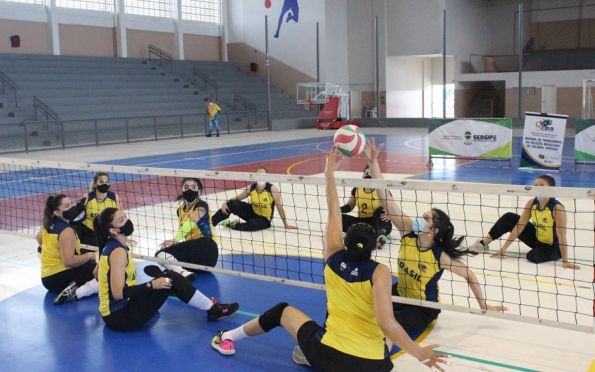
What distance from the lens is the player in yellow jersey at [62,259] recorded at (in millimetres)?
6773

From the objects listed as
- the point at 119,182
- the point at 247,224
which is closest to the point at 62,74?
the point at 119,182

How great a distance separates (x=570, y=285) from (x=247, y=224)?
4.99m

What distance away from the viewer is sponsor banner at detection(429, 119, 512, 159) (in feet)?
56.5

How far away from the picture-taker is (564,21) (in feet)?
125

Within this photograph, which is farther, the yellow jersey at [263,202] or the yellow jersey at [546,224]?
the yellow jersey at [263,202]

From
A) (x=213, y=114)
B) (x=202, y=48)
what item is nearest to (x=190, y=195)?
(x=213, y=114)

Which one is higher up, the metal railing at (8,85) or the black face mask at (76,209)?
the metal railing at (8,85)

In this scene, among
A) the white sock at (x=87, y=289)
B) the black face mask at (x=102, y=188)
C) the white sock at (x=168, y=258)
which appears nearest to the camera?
the white sock at (x=87, y=289)

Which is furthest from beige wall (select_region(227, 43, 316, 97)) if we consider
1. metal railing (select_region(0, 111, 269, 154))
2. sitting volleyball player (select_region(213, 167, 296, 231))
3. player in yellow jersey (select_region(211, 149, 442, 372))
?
player in yellow jersey (select_region(211, 149, 442, 372))

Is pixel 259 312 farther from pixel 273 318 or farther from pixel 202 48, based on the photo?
pixel 202 48

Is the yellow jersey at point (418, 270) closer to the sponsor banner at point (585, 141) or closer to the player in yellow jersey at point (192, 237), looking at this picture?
the player in yellow jersey at point (192, 237)

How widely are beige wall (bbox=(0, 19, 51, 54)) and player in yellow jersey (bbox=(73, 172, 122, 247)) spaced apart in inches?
1016

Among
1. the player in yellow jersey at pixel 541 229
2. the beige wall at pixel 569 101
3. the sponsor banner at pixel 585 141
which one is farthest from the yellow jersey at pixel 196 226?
the beige wall at pixel 569 101

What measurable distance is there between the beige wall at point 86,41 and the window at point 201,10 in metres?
5.34
